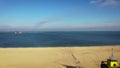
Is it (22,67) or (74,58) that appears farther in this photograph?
(74,58)

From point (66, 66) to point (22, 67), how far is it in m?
3.61

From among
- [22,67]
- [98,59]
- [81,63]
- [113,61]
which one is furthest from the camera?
[98,59]

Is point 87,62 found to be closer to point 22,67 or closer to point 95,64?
point 95,64

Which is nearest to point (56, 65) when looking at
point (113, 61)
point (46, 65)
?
point (46, 65)

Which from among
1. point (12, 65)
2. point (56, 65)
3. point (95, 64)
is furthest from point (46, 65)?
point (95, 64)

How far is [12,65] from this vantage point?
2041 centimetres

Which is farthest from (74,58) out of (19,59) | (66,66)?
(19,59)

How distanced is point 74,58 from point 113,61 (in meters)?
8.76

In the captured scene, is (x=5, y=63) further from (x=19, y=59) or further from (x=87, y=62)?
(x=87, y=62)

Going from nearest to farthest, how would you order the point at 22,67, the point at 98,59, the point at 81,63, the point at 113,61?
1. the point at 113,61
2. the point at 22,67
3. the point at 81,63
4. the point at 98,59

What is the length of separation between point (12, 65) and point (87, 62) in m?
6.55

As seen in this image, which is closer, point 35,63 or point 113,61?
point 113,61

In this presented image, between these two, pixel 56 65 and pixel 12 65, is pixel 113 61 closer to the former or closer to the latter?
pixel 56 65

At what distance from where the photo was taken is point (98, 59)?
2284cm
